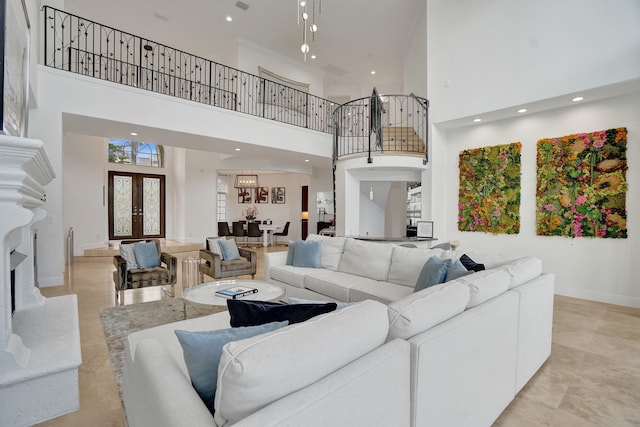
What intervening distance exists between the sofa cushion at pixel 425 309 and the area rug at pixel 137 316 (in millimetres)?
1930

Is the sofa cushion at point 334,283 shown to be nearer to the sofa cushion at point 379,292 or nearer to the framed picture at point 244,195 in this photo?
the sofa cushion at point 379,292

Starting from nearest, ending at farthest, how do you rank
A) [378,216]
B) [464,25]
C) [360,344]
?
[360,344]
[464,25]
[378,216]

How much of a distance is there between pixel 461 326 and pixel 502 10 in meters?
5.76

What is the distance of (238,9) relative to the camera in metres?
6.92

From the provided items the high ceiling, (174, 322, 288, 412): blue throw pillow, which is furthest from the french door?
(174, 322, 288, 412): blue throw pillow

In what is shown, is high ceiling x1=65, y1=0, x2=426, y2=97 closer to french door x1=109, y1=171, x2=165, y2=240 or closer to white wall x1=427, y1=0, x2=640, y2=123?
white wall x1=427, y1=0, x2=640, y2=123

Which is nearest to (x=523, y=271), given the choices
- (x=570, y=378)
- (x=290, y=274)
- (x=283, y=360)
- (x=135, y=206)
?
(x=570, y=378)

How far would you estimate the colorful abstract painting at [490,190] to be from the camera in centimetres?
536

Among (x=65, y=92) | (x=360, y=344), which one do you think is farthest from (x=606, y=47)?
(x=65, y=92)

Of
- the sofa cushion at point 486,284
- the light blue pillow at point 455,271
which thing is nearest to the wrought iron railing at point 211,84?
the light blue pillow at point 455,271

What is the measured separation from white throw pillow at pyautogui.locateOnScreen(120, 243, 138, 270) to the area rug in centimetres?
57

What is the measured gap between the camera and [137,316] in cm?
361

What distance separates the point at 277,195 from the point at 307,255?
8986 millimetres

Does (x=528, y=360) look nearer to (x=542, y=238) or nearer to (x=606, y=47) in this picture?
(x=542, y=238)
